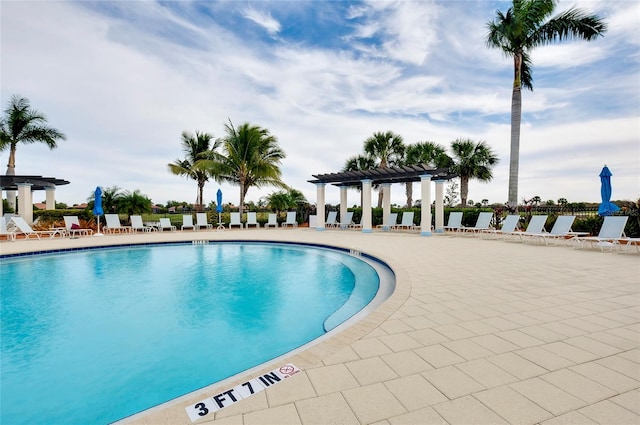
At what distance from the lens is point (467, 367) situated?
2520 millimetres

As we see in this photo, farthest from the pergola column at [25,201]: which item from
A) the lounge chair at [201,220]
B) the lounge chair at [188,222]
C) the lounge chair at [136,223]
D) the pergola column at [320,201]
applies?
the pergola column at [320,201]

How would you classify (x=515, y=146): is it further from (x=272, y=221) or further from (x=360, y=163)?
(x=272, y=221)

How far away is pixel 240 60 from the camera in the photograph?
14.9 meters

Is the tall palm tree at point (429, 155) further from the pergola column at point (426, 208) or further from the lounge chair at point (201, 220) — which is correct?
the lounge chair at point (201, 220)

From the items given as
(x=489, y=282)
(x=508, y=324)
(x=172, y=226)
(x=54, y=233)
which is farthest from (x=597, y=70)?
(x=54, y=233)

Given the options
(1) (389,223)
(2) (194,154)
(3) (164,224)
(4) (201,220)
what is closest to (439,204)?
(1) (389,223)

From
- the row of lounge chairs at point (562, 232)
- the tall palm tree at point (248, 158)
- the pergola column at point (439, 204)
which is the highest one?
the tall palm tree at point (248, 158)

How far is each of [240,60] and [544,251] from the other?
1481cm

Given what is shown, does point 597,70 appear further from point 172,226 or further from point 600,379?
point 172,226

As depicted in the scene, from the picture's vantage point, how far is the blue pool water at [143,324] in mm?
3229

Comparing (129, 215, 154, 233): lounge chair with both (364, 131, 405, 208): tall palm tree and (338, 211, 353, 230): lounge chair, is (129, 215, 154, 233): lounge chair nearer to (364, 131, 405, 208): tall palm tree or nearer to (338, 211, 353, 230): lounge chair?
(338, 211, 353, 230): lounge chair

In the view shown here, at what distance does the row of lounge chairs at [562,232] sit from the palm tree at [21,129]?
28203 millimetres

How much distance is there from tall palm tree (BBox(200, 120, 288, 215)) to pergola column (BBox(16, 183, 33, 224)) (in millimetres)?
10089

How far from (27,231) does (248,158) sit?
1224 cm
